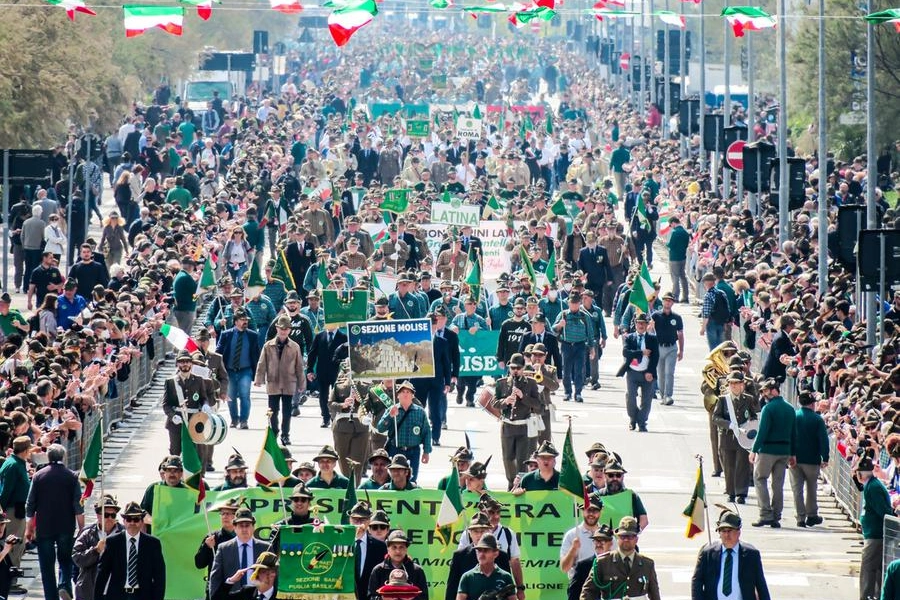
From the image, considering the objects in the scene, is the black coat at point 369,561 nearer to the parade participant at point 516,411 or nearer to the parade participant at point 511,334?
the parade participant at point 516,411

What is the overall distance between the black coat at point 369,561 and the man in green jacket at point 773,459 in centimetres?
636

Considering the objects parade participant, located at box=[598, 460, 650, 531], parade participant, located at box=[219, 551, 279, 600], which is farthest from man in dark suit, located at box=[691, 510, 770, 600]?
parade participant, located at box=[219, 551, 279, 600]

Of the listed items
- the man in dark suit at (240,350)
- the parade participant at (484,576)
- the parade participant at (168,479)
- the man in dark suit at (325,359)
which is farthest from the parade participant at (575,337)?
the parade participant at (484,576)

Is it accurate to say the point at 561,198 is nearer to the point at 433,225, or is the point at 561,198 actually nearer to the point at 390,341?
the point at 433,225

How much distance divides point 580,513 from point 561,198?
79.8 feet

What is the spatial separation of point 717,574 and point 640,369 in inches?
447

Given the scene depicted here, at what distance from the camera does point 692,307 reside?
39812 mm

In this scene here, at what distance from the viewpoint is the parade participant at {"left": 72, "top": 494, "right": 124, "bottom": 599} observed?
17.6 m

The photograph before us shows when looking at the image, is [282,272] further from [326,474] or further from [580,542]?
[580,542]

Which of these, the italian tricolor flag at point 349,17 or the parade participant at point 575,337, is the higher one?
the italian tricolor flag at point 349,17

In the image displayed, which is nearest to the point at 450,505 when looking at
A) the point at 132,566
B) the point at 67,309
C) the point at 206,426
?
the point at 132,566

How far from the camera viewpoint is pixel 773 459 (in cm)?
2320

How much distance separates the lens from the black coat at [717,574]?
16797 mm

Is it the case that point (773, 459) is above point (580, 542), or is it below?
above
